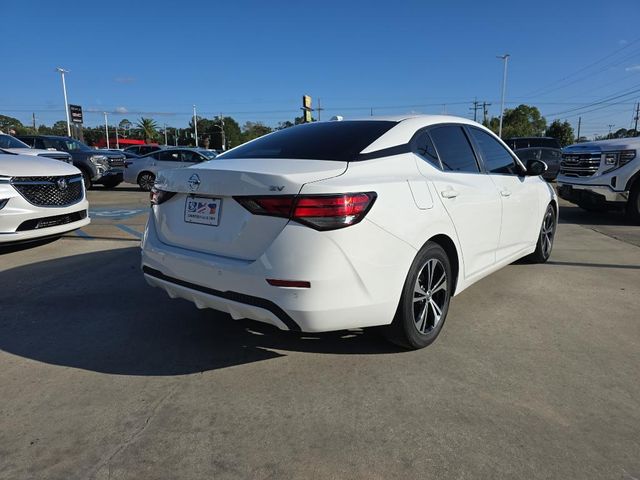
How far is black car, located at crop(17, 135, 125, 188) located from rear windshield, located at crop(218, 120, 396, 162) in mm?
11796

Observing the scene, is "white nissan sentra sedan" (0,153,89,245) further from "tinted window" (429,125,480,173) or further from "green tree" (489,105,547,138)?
A: "green tree" (489,105,547,138)

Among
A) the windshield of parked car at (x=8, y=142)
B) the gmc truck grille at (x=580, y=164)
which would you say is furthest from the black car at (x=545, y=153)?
the windshield of parked car at (x=8, y=142)

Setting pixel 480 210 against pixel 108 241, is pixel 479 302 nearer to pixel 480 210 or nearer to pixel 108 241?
pixel 480 210

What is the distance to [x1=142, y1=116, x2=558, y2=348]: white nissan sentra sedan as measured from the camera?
2471 millimetres

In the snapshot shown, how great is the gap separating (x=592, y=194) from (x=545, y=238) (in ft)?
13.4

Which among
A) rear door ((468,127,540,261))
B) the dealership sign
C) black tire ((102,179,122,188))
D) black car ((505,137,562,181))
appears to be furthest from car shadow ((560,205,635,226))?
the dealership sign

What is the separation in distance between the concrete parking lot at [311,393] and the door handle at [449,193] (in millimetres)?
1033

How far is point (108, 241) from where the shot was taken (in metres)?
6.69

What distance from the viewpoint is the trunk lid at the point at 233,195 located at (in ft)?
8.28

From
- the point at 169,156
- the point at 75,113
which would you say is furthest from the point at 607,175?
the point at 75,113

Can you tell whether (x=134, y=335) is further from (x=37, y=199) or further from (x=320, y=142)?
(x=37, y=199)

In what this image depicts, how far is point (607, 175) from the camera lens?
8320 mm

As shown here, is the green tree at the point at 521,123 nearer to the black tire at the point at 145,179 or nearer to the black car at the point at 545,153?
the black car at the point at 545,153

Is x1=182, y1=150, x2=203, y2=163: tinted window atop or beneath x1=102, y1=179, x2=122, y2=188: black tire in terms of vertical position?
atop
